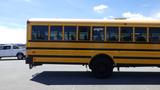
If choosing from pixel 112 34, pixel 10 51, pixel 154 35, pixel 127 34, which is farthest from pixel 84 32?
pixel 10 51

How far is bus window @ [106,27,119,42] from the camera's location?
1562cm

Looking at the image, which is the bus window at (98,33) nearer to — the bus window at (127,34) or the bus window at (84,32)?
the bus window at (84,32)

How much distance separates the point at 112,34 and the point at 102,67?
5.13 feet

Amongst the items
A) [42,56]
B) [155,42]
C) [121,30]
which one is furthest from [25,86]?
[155,42]

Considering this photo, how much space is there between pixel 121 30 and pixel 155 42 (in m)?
1.62

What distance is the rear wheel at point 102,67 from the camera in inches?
612

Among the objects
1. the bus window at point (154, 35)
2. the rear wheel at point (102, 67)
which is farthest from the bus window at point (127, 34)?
the rear wheel at point (102, 67)

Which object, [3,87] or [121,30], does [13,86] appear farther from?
[121,30]

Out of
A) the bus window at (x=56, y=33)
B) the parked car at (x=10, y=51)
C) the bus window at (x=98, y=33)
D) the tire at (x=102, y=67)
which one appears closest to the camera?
the tire at (x=102, y=67)

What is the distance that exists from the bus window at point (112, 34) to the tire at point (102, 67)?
96cm

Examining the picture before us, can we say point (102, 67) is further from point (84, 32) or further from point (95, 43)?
point (84, 32)

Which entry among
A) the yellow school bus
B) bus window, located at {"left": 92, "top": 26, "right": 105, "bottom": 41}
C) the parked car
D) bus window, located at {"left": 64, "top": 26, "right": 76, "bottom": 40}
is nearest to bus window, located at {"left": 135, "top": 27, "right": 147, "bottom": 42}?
the yellow school bus

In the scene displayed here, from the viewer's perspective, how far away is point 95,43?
15.6 metres

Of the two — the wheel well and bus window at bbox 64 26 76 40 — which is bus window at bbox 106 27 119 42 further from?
bus window at bbox 64 26 76 40
